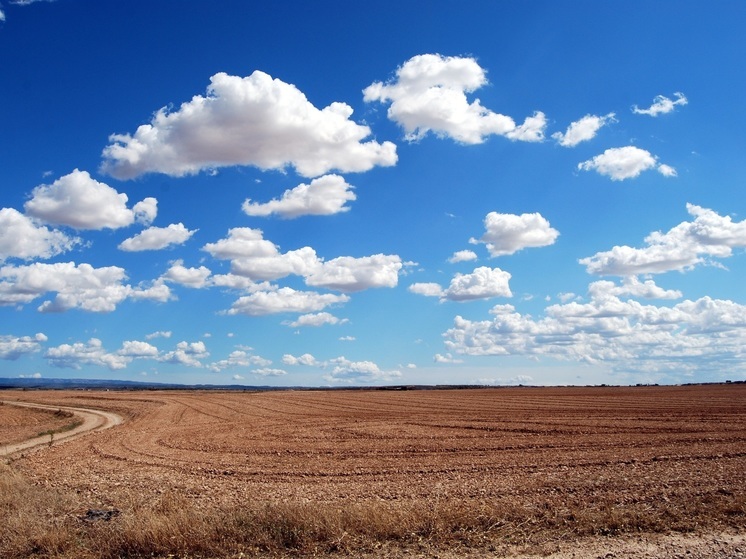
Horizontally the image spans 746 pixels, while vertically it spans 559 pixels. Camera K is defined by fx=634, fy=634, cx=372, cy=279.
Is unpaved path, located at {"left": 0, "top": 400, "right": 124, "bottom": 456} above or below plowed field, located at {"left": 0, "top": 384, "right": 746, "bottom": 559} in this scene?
below

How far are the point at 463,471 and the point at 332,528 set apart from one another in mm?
9229

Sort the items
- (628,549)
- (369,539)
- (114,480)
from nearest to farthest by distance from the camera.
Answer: (628,549) → (369,539) → (114,480)

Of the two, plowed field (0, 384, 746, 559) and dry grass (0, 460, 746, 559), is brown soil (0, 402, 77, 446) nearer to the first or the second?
plowed field (0, 384, 746, 559)

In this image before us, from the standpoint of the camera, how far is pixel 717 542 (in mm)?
9734

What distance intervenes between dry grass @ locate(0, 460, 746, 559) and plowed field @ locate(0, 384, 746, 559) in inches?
2.8

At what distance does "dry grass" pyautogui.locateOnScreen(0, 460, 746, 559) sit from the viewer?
33.2 feet

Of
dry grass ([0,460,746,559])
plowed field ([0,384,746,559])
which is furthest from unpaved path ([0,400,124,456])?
dry grass ([0,460,746,559])

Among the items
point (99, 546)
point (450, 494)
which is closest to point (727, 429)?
point (450, 494)

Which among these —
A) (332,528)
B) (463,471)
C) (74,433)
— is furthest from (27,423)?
(332,528)

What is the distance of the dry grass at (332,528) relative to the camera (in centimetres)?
1011

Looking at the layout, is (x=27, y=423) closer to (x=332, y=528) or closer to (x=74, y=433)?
(x=74, y=433)

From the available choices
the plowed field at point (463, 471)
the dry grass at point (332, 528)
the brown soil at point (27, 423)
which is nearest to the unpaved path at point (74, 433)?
the brown soil at point (27, 423)

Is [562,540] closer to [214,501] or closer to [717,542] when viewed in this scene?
[717,542]

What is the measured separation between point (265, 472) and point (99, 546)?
394 inches
